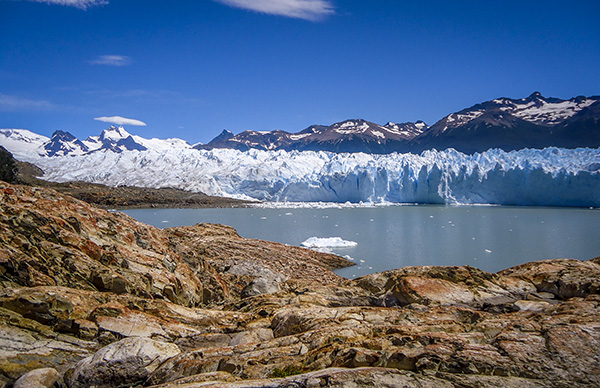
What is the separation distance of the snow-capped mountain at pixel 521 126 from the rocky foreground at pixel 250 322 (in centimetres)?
11356

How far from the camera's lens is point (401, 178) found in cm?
4862

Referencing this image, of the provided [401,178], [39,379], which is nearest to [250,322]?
[39,379]

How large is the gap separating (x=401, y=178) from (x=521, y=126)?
3800 inches

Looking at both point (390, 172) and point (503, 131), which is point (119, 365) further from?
point (503, 131)

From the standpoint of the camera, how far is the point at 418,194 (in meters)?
48.5

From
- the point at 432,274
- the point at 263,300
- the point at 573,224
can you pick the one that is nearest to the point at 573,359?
the point at 432,274

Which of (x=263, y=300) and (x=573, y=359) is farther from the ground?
(x=573, y=359)

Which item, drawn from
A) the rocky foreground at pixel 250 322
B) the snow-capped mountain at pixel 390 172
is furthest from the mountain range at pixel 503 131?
the rocky foreground at pixel 250 322

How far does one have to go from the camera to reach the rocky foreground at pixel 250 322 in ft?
9.93

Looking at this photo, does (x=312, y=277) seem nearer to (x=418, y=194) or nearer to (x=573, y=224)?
(x=573, y=224)

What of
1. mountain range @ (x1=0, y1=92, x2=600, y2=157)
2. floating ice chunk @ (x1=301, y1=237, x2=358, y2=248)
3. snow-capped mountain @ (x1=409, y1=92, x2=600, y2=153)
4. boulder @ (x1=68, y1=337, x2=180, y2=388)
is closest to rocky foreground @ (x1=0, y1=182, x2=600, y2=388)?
boulder @ (x1=68, y1=337, x2=180, y2=388)

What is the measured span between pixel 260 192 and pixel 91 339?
5495cm

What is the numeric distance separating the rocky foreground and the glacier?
40.6m

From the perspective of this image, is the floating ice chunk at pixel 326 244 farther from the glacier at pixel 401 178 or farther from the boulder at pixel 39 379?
the glacier at pixel 401 178
